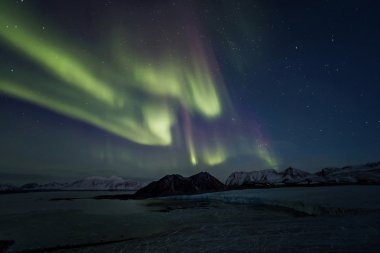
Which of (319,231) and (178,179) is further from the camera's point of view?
(178,179)

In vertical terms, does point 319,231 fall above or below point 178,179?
below

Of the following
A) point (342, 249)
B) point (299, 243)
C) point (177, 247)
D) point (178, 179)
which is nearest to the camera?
point (342, 249)

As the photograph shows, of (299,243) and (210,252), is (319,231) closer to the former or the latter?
(299,243)

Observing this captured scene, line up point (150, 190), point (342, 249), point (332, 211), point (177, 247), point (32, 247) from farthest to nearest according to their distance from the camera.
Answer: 1. point (150, 190)
2. point (332, 211)
3. point (32, 247)
4. point (177, 247)
5. point (342, 249)

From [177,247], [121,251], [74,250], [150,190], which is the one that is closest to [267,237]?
[177,247]

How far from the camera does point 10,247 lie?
81.8 ft

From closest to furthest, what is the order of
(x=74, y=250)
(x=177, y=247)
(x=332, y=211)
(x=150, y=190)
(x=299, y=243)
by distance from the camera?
(x=299, y=243) → (x=177, y=247) → (x=74, y=250) → (x=332, y=211) → (x=150, y=190)

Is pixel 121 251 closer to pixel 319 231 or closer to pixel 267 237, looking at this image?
pixel 267 237

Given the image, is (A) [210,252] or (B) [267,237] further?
(B) [267,237]

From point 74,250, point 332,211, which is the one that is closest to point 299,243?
point 74,250

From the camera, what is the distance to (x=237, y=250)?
1547 centimetres

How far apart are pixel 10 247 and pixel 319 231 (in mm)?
24700

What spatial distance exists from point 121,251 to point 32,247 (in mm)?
10969

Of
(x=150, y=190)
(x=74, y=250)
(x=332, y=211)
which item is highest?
(x=150, y=190)
